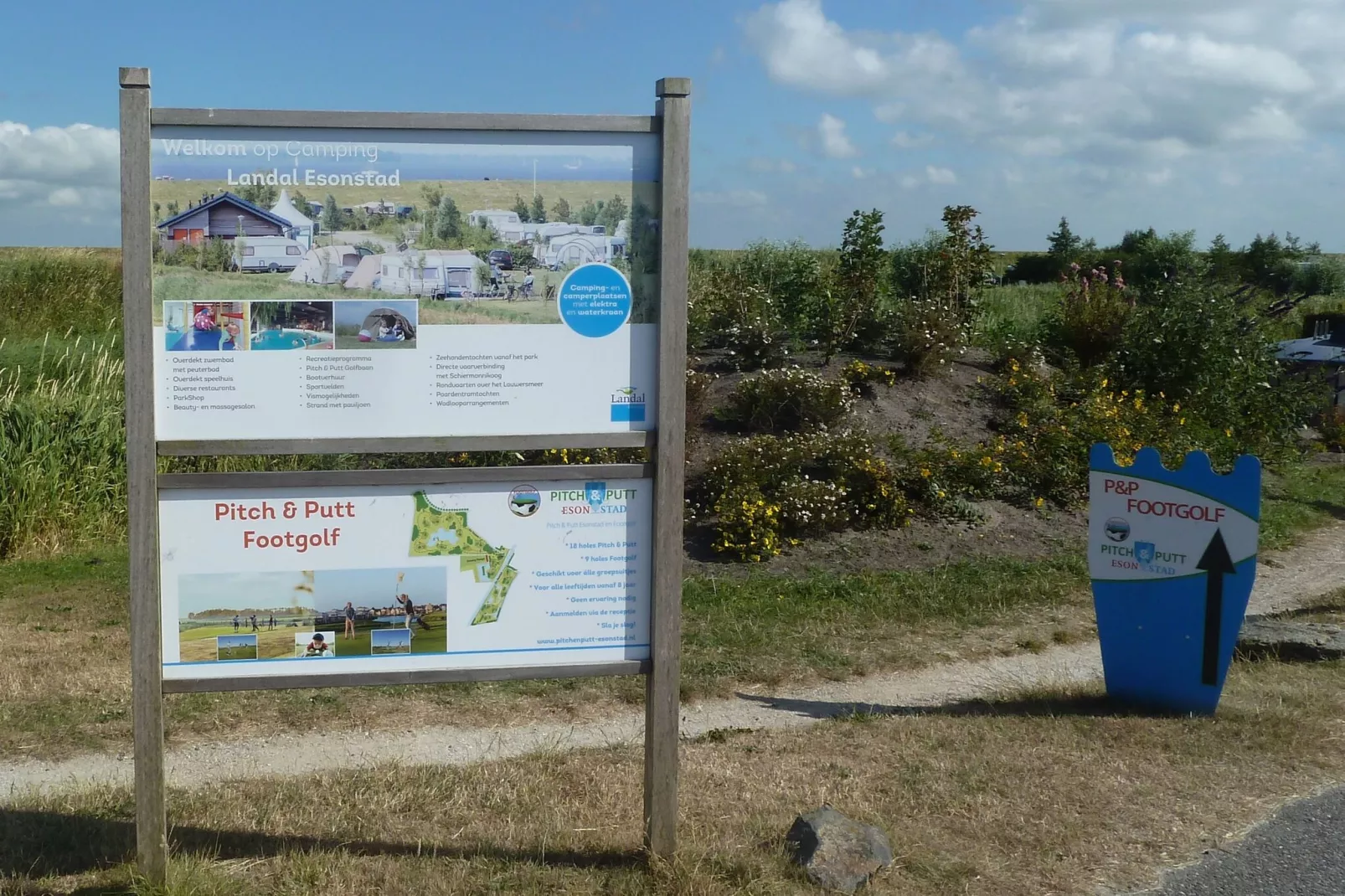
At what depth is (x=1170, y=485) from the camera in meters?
6.08

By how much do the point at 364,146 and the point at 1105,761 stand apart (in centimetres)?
395

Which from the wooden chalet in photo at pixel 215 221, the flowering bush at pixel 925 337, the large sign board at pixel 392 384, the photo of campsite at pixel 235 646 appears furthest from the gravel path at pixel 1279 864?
the flowering bush at pixel 925 337

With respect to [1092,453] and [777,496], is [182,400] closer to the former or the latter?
[1092,453]

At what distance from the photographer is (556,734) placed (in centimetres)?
597

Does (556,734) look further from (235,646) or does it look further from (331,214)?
(331,214)

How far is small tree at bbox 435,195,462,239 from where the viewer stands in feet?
12.5

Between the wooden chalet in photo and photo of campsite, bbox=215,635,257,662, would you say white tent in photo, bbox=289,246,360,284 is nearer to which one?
the wooden chalet in photo

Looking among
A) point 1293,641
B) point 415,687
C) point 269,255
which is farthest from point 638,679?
point 1293,641

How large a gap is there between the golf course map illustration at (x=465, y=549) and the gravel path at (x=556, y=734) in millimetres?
1788

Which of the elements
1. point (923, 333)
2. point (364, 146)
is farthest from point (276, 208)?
point (923, 333)

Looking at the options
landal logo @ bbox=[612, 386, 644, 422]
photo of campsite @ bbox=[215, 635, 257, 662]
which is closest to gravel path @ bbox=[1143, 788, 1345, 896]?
landal logo @ bbox=[612, 386, 644, 422]

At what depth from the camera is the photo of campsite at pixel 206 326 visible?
12.3ft

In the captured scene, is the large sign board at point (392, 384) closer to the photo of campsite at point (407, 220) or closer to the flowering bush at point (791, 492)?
the photo of campsite at point (407, 220)

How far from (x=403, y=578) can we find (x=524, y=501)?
46 centimetres
